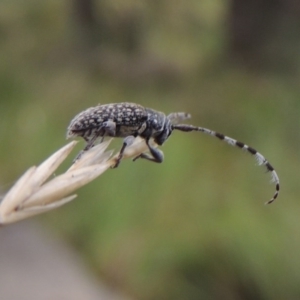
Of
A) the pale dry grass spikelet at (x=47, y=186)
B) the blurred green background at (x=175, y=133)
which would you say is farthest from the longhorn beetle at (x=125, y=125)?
the blurred green background at (x=175, y=133)

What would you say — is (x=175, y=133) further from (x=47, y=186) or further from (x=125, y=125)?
(x=47, y=186)

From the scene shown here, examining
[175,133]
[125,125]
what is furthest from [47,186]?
[175,133]

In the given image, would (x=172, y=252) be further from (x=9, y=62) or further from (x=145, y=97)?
(x=9, y=62)

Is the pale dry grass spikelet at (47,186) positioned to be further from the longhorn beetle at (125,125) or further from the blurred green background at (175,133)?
the blurred green background at (175,133)

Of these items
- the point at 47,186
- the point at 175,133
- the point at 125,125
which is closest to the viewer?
the point at 47,186

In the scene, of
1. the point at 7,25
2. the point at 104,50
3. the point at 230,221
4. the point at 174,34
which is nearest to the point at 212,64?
the point at 174,34

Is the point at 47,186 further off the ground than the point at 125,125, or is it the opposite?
the point at 125,125
